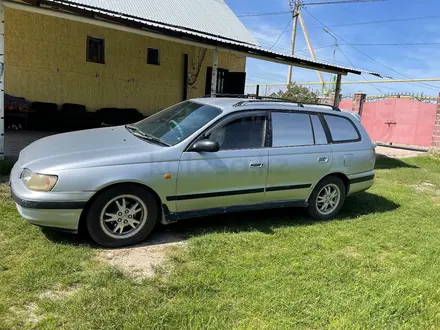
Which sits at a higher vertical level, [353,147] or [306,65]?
[306,65]

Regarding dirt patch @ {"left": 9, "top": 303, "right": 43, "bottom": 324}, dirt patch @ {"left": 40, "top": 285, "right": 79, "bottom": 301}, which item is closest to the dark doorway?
dirt patch @ {"left": 40, "top": 285, "right": 79, "bottom": 301}

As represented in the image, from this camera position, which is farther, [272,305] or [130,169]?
[130,169]

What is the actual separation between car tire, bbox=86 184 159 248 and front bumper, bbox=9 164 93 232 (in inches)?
5.1

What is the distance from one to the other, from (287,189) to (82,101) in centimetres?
942

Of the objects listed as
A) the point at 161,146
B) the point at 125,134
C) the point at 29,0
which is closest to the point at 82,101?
the point at 29,0

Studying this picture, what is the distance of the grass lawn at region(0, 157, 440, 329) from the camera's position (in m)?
2.72

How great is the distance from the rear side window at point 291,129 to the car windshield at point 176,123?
81cm

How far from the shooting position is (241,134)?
4465 mm

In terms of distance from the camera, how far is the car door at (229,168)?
4047mm

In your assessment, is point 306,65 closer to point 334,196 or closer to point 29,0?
point 334,196

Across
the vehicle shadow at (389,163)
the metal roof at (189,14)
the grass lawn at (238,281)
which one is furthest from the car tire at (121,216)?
the metal roof at (189,14)

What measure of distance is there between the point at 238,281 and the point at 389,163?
9685 millimetres

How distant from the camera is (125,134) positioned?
4578mm

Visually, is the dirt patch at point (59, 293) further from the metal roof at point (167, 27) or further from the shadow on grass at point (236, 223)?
the metal roof at point (167, 27)
